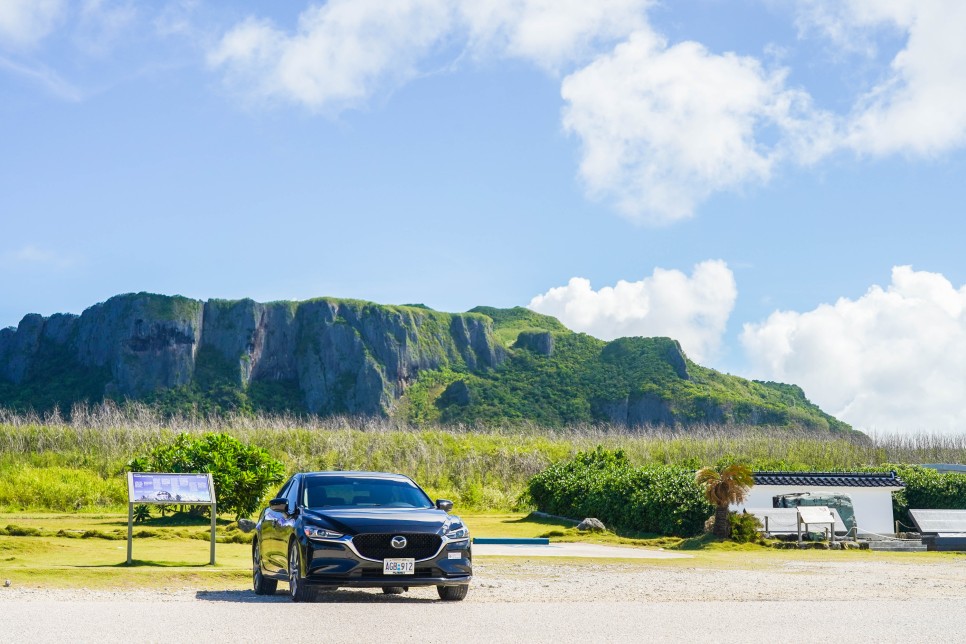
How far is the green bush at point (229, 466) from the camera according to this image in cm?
2561

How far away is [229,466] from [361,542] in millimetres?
15265

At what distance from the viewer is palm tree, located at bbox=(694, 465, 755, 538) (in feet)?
78.6

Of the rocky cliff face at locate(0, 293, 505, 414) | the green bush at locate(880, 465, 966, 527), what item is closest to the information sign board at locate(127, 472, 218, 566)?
the green bush at locate(880, 465, 966, 527)

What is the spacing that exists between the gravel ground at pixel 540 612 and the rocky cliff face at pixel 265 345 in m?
111

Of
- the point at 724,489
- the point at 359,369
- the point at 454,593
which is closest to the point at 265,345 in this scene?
the point at 359,369

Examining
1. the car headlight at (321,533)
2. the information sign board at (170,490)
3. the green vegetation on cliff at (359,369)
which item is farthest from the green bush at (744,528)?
the green vegetation on cliff at (359,369)

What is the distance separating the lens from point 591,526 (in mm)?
27359

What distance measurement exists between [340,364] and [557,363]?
30670 mm

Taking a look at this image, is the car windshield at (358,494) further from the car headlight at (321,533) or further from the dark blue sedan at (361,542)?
the car headlight at (321,533)

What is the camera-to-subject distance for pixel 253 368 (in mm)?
133000

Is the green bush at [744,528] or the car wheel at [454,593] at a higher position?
the green bush at [744,528]

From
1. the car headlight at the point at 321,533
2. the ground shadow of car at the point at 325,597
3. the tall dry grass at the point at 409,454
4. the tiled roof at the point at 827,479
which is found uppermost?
the tall dry grass at the point at 409,454

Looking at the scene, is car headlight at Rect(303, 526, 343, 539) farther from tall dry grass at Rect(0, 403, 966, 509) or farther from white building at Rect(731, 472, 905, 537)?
tall dry grass at Rect(0, 403, 966, 509)

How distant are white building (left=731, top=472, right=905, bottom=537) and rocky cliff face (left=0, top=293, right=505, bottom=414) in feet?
317
